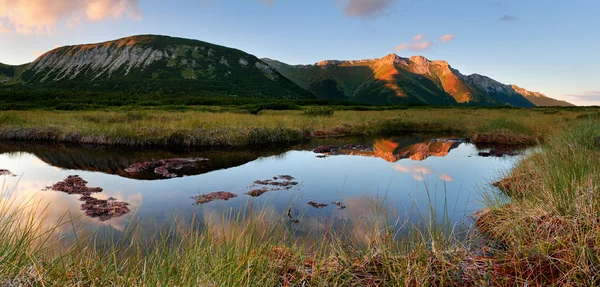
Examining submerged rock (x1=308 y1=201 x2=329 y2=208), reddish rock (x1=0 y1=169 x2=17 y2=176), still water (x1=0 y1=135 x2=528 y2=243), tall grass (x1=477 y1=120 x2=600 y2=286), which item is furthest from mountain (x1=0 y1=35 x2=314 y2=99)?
tall grass (x1=477 y1=120 x2=600 y2=286)

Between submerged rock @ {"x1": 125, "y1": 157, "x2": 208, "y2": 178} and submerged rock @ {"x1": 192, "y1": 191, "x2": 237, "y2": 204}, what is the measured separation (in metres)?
3.69

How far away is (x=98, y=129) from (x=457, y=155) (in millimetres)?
24353

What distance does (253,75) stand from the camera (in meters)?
182

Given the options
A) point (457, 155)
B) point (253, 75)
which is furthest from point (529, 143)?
point (253, 75)

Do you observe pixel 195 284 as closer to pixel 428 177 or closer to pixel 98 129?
pixel 428 177

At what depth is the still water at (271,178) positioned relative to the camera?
27.5 feet

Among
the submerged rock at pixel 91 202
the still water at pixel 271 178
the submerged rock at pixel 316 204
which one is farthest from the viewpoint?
the submerged rock at pixel 316 204

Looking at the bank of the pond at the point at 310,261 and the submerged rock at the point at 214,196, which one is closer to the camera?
the bank of the pond at the point at 310,261

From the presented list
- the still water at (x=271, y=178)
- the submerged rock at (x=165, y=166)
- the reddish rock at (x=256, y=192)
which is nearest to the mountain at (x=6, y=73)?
the still water at (x=271, y=178)

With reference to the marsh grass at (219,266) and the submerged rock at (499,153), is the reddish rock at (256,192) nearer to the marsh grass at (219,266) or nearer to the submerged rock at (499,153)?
the marsh grass at (219,266)

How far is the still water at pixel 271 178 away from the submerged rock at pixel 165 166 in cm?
17

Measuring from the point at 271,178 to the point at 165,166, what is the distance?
5.39m

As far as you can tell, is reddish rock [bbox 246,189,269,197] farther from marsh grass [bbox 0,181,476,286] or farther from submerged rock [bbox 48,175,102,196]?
marsh grass [bbox 0,181,476,286]

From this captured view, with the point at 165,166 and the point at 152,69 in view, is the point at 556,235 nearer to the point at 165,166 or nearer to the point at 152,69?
the point at 165,166
